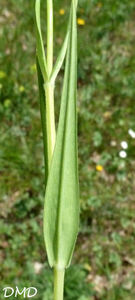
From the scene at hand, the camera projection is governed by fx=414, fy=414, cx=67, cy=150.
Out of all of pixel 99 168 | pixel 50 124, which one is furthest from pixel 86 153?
pixel 50 124

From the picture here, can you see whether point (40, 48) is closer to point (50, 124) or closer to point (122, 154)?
point (50, 124)

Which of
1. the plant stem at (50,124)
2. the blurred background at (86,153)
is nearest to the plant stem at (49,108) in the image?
the plant stem at (50,124)

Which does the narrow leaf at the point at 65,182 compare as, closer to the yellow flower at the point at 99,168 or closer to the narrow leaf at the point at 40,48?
the narrow leaf at the point at 40,48

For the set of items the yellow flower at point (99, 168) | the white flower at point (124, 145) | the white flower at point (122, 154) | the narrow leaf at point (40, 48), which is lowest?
the yellow flower at point (99, 168)

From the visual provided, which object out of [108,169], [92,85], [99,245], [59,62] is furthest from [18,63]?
[59,62]

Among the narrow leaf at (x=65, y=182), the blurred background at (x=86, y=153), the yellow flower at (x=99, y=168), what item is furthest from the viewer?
the yellow flower at (x=99, y=168)
